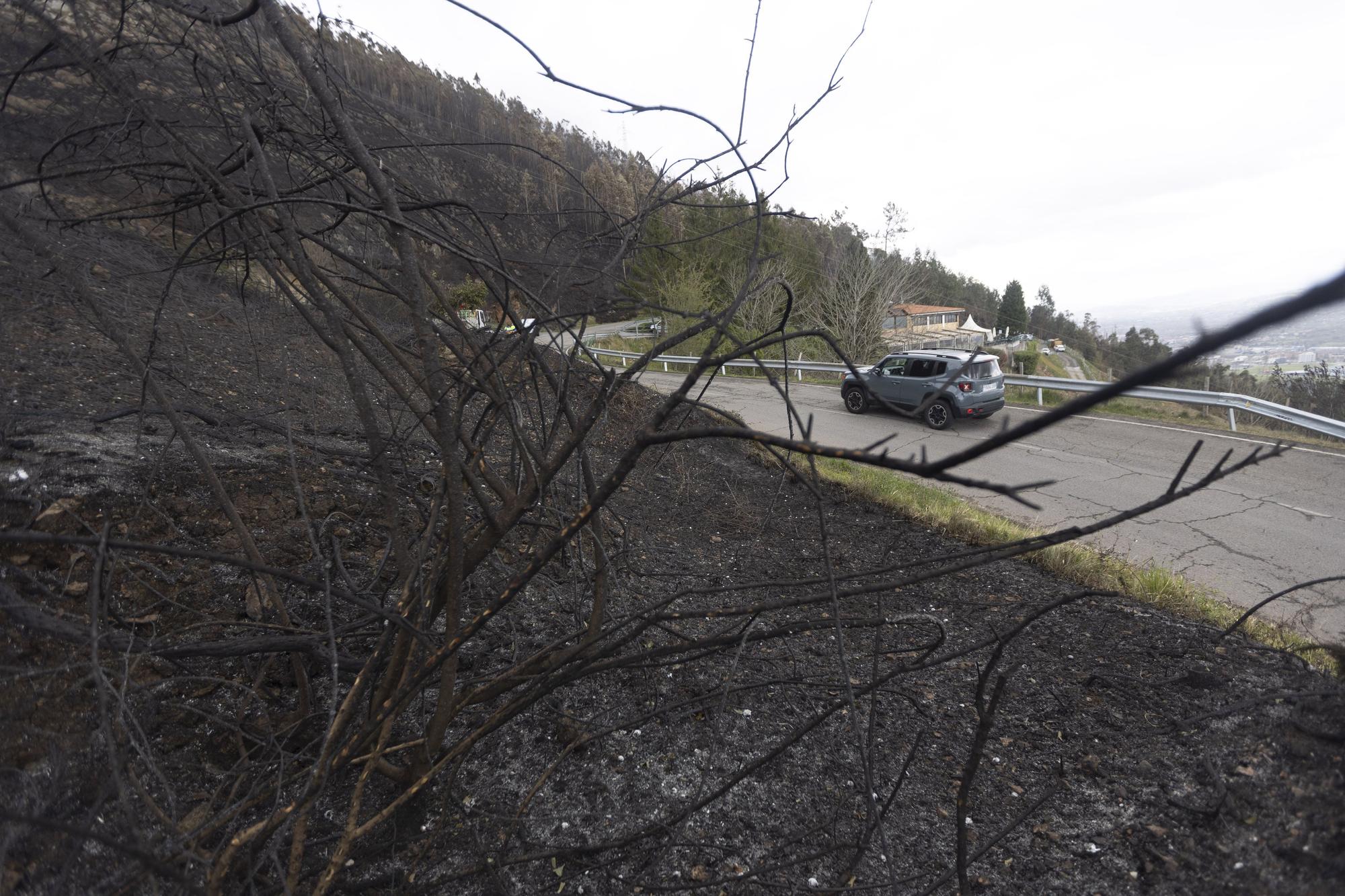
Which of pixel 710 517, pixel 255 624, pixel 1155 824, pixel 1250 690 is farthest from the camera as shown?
pixel 710 517

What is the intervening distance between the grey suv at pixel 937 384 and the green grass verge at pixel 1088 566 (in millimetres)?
3462

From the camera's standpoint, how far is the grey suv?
403 inches

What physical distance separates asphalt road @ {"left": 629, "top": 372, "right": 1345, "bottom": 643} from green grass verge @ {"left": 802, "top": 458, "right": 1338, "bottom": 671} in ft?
1.90

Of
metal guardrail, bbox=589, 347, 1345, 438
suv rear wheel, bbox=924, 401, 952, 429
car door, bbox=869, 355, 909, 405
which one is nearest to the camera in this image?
metal guardrail, bbox=589, 347, 1345, 438

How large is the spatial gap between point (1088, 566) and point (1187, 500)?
12.3 feet

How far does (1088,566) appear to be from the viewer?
4344 millimetres

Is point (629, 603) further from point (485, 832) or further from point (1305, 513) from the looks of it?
point (1305, 513)

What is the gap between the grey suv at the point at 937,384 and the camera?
10242 millimetres

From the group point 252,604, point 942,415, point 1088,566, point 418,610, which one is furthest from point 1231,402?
point 252,604

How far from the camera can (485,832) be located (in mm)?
2148

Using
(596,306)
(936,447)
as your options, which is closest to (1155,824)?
(596,306)

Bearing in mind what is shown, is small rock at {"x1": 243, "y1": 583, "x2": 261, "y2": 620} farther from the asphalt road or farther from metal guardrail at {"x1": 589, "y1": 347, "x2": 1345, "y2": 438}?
metal guardrail at {"x1": 589, "y1": 347, "x2": 1345, "y2": 438}

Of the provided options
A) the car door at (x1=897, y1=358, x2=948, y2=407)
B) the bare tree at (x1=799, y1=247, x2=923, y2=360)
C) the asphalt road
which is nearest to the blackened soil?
the asphalt road

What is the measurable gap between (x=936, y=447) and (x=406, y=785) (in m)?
8.41
